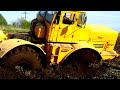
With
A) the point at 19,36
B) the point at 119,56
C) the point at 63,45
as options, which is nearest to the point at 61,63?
the point at 63,45

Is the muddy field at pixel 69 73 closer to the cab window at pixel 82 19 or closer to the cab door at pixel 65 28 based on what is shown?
the cab door at pixel 65 28

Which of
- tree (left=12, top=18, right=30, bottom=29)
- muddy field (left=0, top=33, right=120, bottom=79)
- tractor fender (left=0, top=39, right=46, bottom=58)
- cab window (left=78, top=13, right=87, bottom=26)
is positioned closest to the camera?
muddy field (left=0, top=33, right=120, bottom=79)

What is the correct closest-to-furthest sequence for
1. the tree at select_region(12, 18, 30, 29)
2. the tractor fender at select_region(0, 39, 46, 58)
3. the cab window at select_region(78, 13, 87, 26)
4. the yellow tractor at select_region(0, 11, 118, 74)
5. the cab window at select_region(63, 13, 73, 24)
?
the tractor fender at select_region(0, 39, 46, 58), the yellow tractor at select_region(0, 11, 118, 74), the cab window at select_region(63, 13, 73, 24), the cab window at select_region(78, 13, 87, 26), the tree at select_region(12, 18, 30, 29)

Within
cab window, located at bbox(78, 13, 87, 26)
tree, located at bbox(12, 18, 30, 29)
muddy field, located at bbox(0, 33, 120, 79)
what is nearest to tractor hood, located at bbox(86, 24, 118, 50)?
A: cab window, located at bbox(78, 13, 87, 26)

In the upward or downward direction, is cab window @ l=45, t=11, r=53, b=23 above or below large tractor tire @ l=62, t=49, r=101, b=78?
above

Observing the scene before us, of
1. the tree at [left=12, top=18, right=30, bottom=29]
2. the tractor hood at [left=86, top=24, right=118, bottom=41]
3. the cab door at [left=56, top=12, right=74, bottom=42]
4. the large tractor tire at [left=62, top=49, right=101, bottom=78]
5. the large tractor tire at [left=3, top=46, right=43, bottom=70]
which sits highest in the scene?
the cab door at [left=56, top=12, right=74, bottom=42]

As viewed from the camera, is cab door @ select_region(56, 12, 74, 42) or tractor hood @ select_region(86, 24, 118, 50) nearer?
cab door @ select_region(56, 12, 74, 42)

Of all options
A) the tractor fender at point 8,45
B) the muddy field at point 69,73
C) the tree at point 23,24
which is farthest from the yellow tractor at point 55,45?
the tree at point 23,24

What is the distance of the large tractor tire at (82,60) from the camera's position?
26.4ft

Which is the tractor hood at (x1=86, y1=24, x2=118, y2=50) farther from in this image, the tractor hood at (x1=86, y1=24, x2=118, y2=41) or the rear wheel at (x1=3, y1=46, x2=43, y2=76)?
the rear wheel at (x1=3, y1=46, x2=43, y2=76)

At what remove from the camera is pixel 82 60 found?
8.48 m

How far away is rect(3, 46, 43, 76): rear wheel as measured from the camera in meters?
7.18

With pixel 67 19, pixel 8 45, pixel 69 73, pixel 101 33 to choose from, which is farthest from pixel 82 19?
pixel 8 45

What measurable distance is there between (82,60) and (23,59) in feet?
6.65
